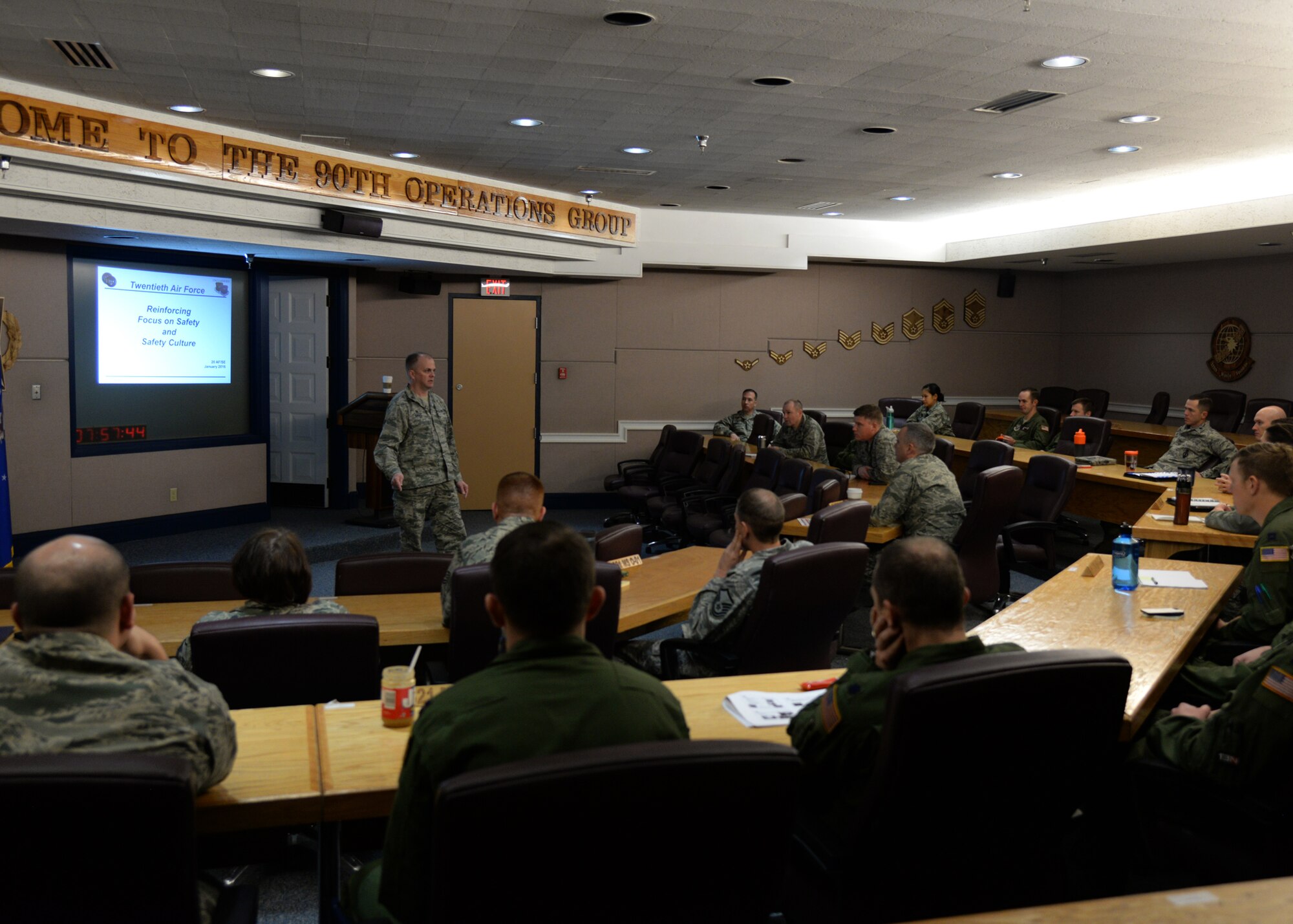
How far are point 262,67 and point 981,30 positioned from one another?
3.50 m

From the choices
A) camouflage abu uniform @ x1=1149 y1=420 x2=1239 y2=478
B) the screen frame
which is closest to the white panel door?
the screen frame

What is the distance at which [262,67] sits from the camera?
17.0ft

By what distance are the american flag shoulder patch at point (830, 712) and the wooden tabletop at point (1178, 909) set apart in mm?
592

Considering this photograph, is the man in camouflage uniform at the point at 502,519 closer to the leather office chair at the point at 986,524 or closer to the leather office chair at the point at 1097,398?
the leather office chair at the point at 986,524

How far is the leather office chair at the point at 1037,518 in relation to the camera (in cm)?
586

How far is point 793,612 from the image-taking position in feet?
11.1

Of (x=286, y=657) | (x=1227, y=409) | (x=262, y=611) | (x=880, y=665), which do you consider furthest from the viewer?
(x=1227, y=409)

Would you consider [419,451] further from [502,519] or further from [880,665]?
[880,665]

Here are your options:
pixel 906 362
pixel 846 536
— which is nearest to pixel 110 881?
pixel 846 536

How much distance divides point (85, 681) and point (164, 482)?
735 centimetres

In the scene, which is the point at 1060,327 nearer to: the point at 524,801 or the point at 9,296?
the point at 9,296

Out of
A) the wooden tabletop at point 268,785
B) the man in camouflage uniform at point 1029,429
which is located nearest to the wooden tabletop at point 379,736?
the wooden tabletop at point 268,785

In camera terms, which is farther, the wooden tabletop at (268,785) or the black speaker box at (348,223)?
the black speaker box at (348,223)

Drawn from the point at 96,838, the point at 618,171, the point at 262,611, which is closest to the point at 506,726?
the point at 96,838
